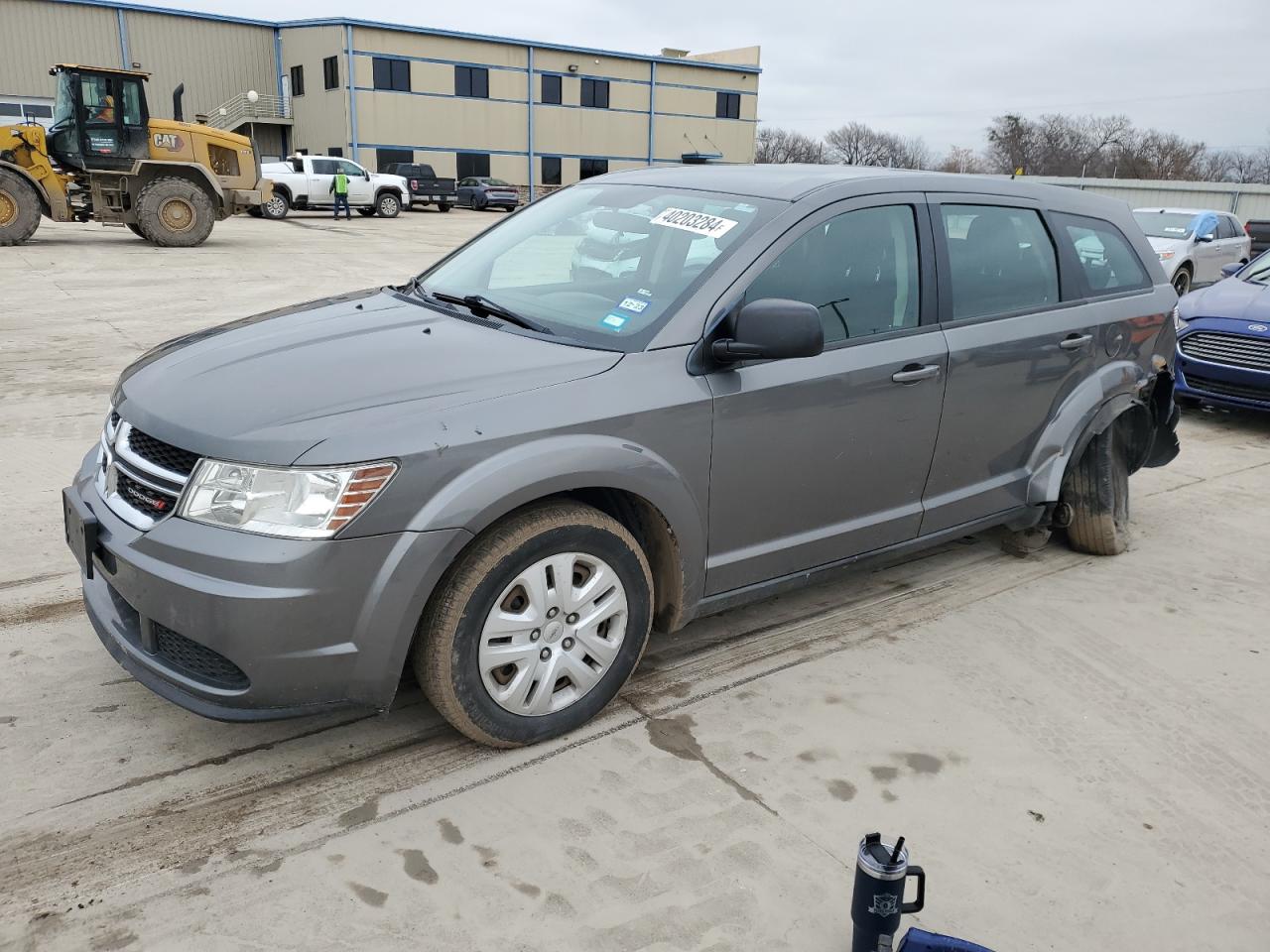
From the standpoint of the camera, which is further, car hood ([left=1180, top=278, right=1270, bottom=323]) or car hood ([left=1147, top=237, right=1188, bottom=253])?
car hood ([left=1147, top=237, right=1188, bottom=253])

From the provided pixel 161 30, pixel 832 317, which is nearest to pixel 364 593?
pixel 832 317

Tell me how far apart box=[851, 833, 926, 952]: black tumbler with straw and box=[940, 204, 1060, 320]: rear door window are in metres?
2.29

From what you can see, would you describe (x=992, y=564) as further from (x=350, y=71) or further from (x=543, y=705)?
(x=350, y=71)

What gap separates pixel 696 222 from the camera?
11.5 ft

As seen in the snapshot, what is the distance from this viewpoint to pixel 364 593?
8.51 ft

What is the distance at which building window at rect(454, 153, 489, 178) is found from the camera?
44.2 metres

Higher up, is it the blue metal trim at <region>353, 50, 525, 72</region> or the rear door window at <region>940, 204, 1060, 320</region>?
the blue metal trim at <region>353, 50, 525, 72</region>

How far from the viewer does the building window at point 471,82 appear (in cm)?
4334

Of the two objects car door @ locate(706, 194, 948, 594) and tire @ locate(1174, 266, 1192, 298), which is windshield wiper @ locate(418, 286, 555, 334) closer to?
car door @ locate(706, 194, 948, 594)

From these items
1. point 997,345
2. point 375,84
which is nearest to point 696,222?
point 997,345

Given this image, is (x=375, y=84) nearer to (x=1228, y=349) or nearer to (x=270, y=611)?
→ (x=1228, y=349)

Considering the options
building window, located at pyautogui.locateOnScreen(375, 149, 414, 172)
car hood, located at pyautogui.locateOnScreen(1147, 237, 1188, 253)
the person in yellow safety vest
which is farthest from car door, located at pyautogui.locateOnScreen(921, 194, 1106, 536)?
building window, located at pyautogui.locateOnScreen(375, 149, 414, 172)

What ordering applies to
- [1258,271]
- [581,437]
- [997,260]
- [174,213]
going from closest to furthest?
[581,437] → [997,260] → [1258,271] → [174,213]

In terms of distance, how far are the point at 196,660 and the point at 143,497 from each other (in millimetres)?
491
